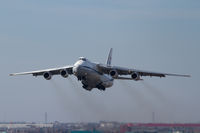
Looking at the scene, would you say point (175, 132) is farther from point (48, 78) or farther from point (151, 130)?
point (48, 78)

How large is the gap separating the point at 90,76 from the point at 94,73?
445 mm

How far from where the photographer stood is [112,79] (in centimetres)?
4862

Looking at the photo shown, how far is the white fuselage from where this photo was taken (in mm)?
44375

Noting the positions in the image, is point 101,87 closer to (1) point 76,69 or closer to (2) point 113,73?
(2) point 113,73

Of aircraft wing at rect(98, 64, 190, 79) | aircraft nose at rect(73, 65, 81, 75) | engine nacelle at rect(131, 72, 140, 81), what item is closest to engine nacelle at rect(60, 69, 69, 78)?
aircraft nose at rect(73, 65, 81, 75)

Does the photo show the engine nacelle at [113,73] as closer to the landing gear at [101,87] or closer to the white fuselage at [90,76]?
the white fuselage at [90,76]

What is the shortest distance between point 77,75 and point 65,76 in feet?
5.19

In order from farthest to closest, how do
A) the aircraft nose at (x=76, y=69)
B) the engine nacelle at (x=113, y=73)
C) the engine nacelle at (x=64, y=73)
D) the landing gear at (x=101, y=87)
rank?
the landing gear at (x=101, y=87), the engine nacelle at (x=113, y=73), the engine nacelle at (x=64, y=73), the aircraft nose at (x=76, y=69)

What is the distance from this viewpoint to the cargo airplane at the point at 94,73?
44.7m

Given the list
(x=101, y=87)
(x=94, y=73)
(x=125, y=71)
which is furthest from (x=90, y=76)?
(x=125, y=71)

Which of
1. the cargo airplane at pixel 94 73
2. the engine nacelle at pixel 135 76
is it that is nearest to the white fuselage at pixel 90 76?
the cargo airplane at pixel 94 73

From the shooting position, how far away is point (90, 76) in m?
45.4

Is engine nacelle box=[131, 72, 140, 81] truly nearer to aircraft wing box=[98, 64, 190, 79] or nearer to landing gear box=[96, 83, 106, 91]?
aircraft wing box=[98, 64, 190, 79]

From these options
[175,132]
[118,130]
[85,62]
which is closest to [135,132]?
[118,130]
